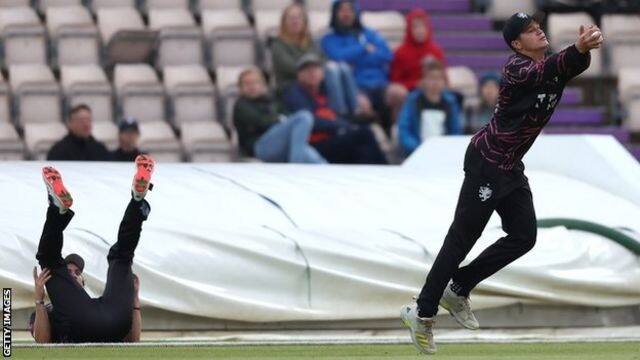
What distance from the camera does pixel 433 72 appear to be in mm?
15641

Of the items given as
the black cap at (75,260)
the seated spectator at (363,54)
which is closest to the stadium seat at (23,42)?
the seated spectator at (363,54)

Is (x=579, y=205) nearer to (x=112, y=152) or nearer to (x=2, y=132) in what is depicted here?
(x=112, y=152)

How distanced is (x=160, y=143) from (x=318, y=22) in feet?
8.54

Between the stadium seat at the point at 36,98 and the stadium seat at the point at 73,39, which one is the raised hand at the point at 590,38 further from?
the stadium seat at the point at 73,39

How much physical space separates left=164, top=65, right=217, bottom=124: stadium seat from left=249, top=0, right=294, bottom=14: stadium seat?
1510mm

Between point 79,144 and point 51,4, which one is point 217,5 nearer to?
point 51,4

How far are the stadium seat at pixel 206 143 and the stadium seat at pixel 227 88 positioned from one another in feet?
0.85

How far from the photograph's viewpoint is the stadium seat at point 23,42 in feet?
54.0

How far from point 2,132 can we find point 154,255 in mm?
4316

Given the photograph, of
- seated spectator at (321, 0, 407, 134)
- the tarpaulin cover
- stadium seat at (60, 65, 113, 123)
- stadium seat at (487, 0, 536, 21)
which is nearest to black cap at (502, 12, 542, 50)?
the tarpaulin cover

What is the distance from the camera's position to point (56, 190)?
9773mm

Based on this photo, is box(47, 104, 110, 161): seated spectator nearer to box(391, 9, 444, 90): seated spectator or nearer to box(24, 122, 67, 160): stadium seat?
box(24, 122, 67, 160): stadium seat

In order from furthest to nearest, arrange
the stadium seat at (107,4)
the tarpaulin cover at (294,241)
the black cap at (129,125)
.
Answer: the stadium seat at (107,4) → the black cap at (129,125) → the tarpaulin cover at (294,241)


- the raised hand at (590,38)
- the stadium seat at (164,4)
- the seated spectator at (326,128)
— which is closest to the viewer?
the raised hand at (590,38)
